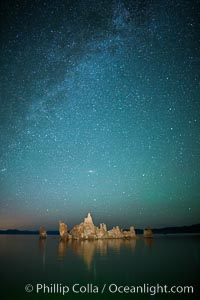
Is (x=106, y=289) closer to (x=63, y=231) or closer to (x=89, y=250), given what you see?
(x=89, y=250)

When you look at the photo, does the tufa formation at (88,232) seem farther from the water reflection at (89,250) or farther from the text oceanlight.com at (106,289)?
the text oceanlight.com at (106,289)

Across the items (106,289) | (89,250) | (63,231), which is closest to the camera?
(106,289)

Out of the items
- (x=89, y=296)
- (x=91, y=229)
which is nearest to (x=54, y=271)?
(x=89, y=296)

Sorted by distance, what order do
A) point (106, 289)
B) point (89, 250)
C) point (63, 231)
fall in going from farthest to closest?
point (63, 231), point (89, 250), point (106, 289)

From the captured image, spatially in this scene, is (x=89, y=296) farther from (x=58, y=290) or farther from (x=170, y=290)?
(x=170, y=290)

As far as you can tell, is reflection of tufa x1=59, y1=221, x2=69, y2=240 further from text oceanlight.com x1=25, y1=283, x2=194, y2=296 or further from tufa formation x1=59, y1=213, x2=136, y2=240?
text oceanlight.com x1=25, y1=283, x2=194, y2=296

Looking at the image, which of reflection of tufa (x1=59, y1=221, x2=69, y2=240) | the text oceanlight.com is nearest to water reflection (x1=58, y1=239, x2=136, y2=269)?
the text oceanlight.com

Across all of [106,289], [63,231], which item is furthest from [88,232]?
[106,289]

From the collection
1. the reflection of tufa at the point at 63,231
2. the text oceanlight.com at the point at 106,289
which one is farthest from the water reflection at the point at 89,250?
the reflection of tufa at the point at 63,231

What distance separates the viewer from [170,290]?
22.1 meters

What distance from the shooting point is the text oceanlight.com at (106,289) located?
21750mm

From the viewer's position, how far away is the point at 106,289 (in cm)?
2283

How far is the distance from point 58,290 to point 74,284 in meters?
1.59

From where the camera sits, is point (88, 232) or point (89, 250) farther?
point (88, 232)
